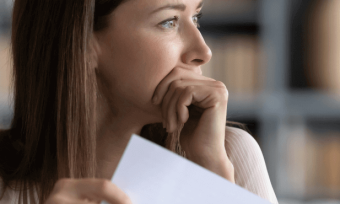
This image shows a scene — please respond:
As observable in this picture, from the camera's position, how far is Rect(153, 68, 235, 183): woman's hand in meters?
0.81

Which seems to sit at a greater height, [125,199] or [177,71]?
[177,71]

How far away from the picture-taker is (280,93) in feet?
6.70

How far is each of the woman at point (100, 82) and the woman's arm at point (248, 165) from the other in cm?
24

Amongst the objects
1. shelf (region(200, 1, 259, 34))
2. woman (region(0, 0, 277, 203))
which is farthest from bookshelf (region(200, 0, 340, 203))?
woman (region(0, 0, 277, 203))

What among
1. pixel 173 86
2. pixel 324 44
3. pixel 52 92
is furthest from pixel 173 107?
pixel 324 44

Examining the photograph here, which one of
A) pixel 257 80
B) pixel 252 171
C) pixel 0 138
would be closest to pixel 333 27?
pixel 257 80

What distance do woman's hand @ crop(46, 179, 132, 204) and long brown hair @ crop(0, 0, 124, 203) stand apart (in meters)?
0.33

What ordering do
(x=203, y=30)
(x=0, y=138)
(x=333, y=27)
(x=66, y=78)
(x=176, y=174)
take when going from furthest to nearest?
(x=203, y=30) → (x=333, y=27) → (x=0, y=138) → (x=66, y=78) → (x=176, y=174)

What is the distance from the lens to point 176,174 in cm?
48

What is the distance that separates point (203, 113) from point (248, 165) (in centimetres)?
33

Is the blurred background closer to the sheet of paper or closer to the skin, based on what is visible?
the skin

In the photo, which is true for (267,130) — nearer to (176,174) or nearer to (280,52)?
(280,52)

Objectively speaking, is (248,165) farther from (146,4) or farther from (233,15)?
(233,15)

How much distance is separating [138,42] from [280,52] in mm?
1378
